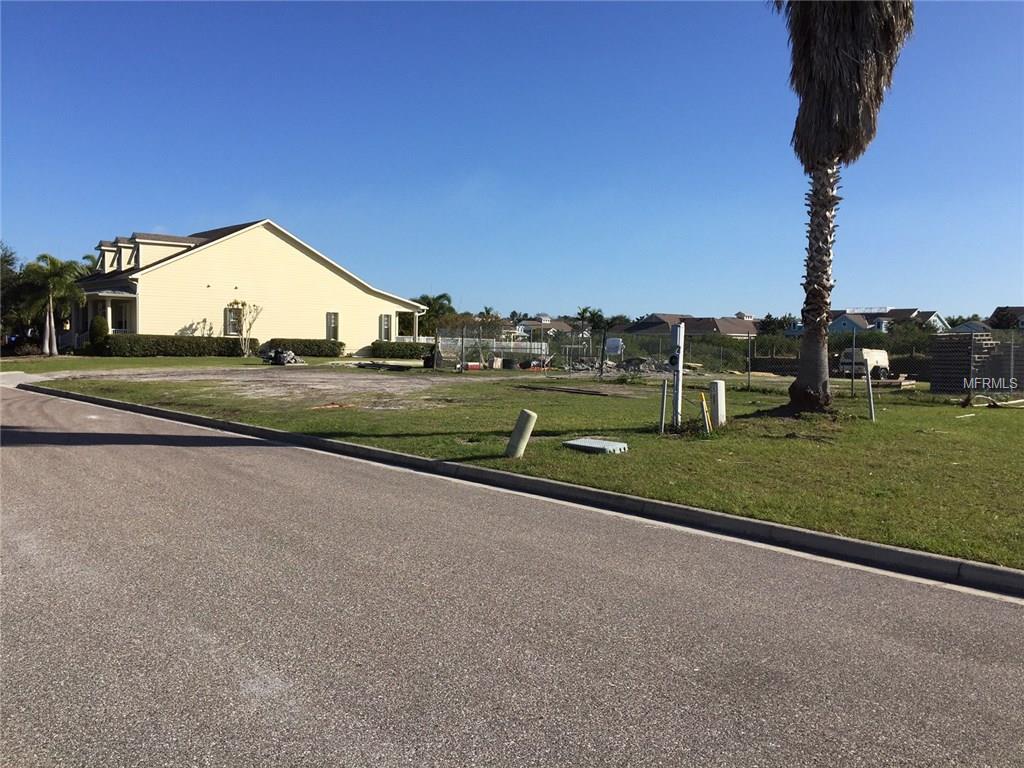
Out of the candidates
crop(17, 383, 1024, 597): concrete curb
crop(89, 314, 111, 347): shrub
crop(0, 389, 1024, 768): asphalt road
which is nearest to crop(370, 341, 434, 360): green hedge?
crop(89, 314, 111, 347): shrub

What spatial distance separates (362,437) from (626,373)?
21.5m

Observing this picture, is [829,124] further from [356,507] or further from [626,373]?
[626,373]

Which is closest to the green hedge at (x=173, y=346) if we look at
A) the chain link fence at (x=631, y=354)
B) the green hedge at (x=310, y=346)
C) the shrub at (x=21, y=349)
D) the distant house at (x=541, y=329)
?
the green hedge at (x=310, y=346)

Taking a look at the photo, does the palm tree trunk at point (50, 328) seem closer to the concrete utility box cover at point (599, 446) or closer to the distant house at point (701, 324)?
the concrete utility box cover at point (599, 446)

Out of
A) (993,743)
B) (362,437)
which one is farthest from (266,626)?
(362,437)

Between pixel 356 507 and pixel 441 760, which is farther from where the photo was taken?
Result: pixel 356 507

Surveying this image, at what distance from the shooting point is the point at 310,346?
159ft

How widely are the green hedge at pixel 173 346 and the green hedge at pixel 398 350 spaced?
7835 millimetres

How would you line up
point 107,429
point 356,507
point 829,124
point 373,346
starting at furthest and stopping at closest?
point 373,346 → point 107,429 → point 829,124 → point 356,507

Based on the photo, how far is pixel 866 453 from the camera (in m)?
11.5

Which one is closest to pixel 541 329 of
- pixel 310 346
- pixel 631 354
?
pixel 631 354

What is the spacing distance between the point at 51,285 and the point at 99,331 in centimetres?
309

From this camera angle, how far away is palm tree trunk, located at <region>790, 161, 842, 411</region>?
14672 mm

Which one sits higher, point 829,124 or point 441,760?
point 829,124
